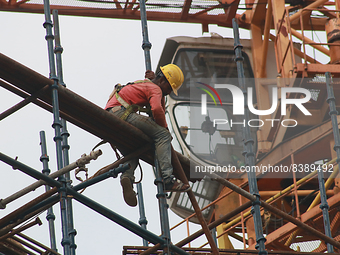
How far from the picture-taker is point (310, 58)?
19.8 m

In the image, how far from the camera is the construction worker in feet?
29.9

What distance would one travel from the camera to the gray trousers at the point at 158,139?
9.09m

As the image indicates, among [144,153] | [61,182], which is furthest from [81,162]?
[144,153]

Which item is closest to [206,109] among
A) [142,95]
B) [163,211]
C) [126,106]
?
[142,95]

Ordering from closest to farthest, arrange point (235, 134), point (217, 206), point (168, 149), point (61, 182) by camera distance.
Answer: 1. point (61, 182)
2. point (168, 149)
3. point (217, 206)
4. point (235, 134)

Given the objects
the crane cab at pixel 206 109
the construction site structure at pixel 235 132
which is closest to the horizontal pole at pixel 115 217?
the construction site structure at pixel 235 132

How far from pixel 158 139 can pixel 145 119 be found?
295mm

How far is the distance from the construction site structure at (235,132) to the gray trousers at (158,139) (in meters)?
0.14

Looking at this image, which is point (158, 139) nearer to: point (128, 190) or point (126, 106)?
point (126, 106)

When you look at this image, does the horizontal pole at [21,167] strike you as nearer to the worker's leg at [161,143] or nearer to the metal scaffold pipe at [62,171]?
the metal scaffold pipe at [62,171]

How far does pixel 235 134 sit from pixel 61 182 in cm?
1167

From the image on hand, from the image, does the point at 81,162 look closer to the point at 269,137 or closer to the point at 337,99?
the point at 337,99

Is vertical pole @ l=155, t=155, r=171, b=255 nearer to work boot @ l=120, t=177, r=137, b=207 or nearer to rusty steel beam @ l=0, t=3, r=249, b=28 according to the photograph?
work boot @ l=120, t=177, r=137, b=207

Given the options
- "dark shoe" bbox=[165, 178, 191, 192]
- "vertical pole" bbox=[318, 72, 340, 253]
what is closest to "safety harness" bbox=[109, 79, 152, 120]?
"dark shoe" bbox=[165, 178, 191, 192]
